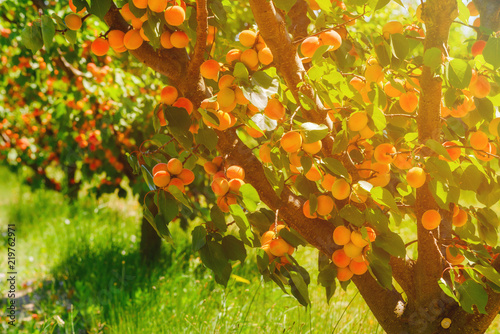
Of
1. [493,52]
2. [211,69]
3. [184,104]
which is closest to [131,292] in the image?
[184,104]

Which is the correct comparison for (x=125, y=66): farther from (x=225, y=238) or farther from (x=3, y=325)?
(x=225, y=238)

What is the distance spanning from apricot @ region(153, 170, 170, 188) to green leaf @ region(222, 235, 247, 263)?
23 cm

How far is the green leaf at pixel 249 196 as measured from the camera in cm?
99

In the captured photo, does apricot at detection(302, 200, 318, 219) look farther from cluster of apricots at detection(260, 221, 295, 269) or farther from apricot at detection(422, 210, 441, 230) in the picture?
apricot at detection(422, 210, 441, 230)

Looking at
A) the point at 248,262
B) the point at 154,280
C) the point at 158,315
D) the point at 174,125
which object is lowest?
the point at 248,262

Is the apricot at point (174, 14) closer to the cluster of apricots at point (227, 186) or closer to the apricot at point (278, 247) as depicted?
the cluster of apricots at point (227, 186)

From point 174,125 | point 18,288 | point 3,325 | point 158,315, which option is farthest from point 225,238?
point 18,288

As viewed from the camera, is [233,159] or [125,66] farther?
[125,66]

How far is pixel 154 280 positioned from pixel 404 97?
6.62 feet

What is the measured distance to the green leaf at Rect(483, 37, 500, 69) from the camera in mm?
786

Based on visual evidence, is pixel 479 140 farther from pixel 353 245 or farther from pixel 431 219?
pixel 353 245

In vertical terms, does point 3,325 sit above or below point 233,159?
below

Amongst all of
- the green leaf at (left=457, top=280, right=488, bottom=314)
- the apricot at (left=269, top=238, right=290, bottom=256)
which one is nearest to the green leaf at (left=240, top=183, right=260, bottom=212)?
the apricot at (left=269, top=238, right=290, bottom=256)

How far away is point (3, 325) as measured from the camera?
88.1 inches
